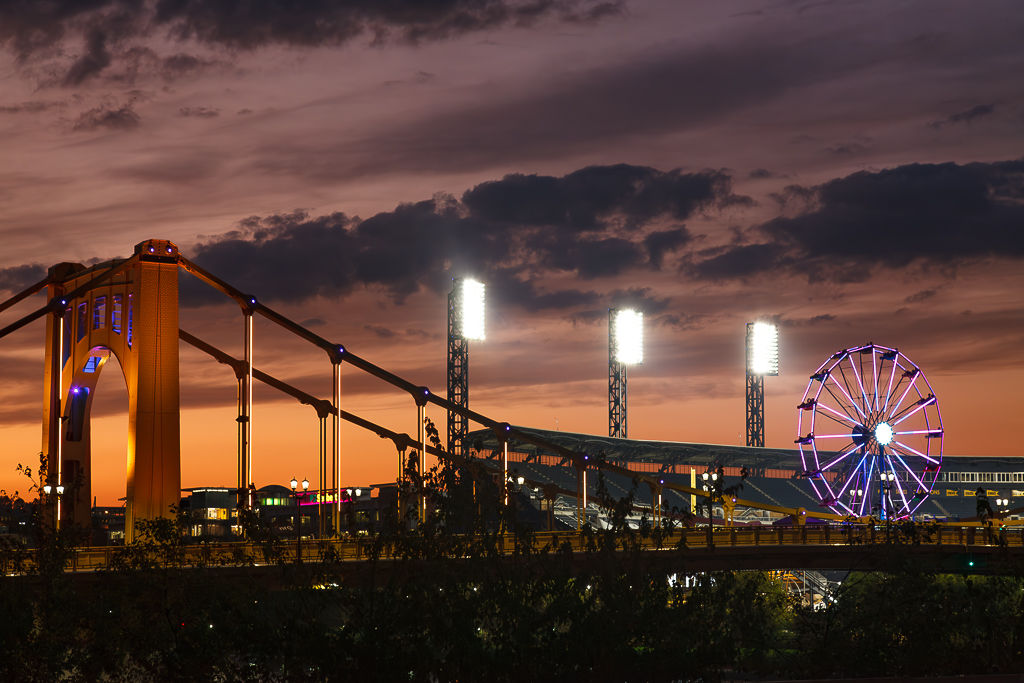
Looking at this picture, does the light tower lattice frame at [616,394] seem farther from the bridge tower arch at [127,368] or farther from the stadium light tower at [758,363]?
the bridge tower arch at [127,368]

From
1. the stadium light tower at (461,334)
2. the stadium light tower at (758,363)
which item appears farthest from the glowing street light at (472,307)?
the stadium light tower at (758,363)

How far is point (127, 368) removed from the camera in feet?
226

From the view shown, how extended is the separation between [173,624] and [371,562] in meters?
5.36

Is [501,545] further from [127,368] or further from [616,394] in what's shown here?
[616,394]

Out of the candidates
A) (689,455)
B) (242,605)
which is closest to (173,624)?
(242,605)

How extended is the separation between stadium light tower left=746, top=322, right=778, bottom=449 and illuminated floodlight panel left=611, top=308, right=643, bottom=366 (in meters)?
14.3

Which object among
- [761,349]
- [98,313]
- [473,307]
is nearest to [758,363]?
[761,349]

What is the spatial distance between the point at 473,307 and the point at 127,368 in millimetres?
65858

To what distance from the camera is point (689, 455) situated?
168625 mm

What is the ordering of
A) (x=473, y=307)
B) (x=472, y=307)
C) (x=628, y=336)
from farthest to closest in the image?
1. (x=628, y=336)
2. (x=473, y=307)
3. (x=472, y=307)

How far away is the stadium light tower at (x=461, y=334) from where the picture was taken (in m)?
119

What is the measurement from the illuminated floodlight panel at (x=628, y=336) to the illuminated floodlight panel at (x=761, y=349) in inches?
568

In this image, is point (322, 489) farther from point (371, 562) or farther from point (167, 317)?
point (371, 562)

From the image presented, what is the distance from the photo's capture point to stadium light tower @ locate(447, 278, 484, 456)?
119 metres
